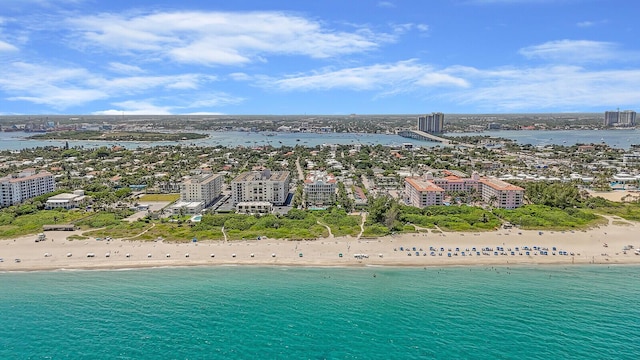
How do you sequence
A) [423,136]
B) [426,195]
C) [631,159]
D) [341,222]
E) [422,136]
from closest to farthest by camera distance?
[341,222] < [426,195] < [631,159] < [423,136] < [422,136]

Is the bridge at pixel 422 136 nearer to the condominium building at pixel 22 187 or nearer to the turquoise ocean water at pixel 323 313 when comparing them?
the condominium building at pixel 22 187

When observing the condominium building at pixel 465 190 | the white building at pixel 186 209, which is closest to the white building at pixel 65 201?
the white building at pixel 186 209

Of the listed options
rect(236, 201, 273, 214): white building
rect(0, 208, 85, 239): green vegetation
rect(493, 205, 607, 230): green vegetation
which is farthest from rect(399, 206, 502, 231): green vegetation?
Result: rect(0, 208, 85, 239): green vegetation

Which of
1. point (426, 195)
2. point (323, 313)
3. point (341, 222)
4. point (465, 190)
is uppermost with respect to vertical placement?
point (426, 195)

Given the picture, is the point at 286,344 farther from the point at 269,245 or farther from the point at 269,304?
the point at 269,245

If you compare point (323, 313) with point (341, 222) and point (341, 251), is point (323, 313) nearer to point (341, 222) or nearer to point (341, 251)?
point (341, 251)

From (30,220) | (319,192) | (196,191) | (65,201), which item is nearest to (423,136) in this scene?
(319,192)

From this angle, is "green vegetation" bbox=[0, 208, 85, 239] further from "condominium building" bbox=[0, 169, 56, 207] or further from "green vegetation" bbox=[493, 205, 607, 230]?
"green vegetation" bbox=[493, 205, 607, 230]
